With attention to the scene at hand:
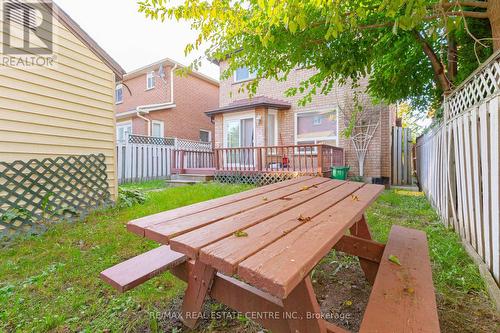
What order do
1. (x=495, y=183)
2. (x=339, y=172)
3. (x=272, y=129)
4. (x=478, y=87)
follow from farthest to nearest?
1. (x=272, y=129)
2. (x=339, y=172)
3. (x=478, y=87)
4. (x=495, y=183)

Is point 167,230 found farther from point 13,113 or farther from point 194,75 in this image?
point 194,75

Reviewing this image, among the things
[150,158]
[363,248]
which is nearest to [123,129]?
[150,158]

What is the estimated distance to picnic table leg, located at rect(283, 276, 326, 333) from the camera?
1.09m

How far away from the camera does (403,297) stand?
1201 millimetres

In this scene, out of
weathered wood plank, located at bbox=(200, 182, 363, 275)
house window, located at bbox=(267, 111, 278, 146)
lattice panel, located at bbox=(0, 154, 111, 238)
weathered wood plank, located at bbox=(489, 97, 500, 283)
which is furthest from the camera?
house window, located at bbox=(267, 111, 278, 146)

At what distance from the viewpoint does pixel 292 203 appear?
176 centimetres

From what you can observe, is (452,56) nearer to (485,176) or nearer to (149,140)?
(485,176)

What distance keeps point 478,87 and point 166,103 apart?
1371 cm

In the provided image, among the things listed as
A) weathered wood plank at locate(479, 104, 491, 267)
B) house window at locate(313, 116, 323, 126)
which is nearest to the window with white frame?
house window at locate(313, 116, 323, 126)

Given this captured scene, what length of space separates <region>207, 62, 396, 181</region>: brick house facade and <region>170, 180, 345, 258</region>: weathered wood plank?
6.37 m

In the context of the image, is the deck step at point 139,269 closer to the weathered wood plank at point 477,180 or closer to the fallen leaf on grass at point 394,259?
the fallen leaf on grass at point 394,259

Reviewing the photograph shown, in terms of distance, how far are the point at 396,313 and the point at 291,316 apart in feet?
1.50

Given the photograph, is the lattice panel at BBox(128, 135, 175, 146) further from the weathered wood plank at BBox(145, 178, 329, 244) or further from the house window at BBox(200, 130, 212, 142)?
the weathered wood plank at BBox(145, 178, 329, 244)

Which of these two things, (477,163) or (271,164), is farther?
(271,164)
